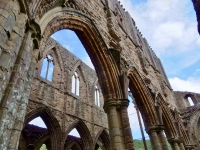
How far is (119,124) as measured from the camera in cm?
502

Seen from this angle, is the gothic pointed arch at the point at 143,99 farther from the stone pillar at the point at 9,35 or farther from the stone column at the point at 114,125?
the stone pillar at the point at 9,35

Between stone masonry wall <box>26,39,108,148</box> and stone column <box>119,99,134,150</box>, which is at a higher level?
stone masonry wall <box>26,39,108,148</box>

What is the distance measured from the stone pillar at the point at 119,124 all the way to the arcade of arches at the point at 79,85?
0.02 meters

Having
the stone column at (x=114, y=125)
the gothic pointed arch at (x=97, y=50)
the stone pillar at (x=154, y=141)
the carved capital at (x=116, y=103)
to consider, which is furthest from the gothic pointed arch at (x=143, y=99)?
the stone column at (x=114, y=125)

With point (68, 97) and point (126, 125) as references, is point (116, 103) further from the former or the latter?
point (68, 97)

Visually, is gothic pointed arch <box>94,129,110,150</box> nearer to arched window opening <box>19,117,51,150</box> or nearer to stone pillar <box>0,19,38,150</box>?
arched window opening <box>19,117,51,150</box>

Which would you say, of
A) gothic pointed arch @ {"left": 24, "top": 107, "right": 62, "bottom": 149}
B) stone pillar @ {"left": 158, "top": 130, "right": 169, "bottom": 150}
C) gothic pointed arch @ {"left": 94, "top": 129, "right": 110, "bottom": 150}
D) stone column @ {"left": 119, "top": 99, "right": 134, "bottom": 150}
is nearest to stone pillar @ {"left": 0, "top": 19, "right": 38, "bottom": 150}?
stone column @ {"left": 119, "top": 99, "right": 134, "bottom": 150}

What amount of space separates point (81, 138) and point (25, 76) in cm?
939

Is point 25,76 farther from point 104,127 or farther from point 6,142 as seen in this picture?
point 104,127

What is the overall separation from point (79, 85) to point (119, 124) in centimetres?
839

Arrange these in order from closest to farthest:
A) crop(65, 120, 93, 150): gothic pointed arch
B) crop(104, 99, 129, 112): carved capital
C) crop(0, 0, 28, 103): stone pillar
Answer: crop(0, 0, 28, 103): stone pillar < crop(104, 99, 129, 112): carved capital < crop(65, 120, 93, 150): gothic pointed arch

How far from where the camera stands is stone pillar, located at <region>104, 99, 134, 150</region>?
4.68 metres

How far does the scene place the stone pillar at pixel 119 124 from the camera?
468 cm

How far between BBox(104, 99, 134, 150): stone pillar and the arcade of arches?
0.08ft
